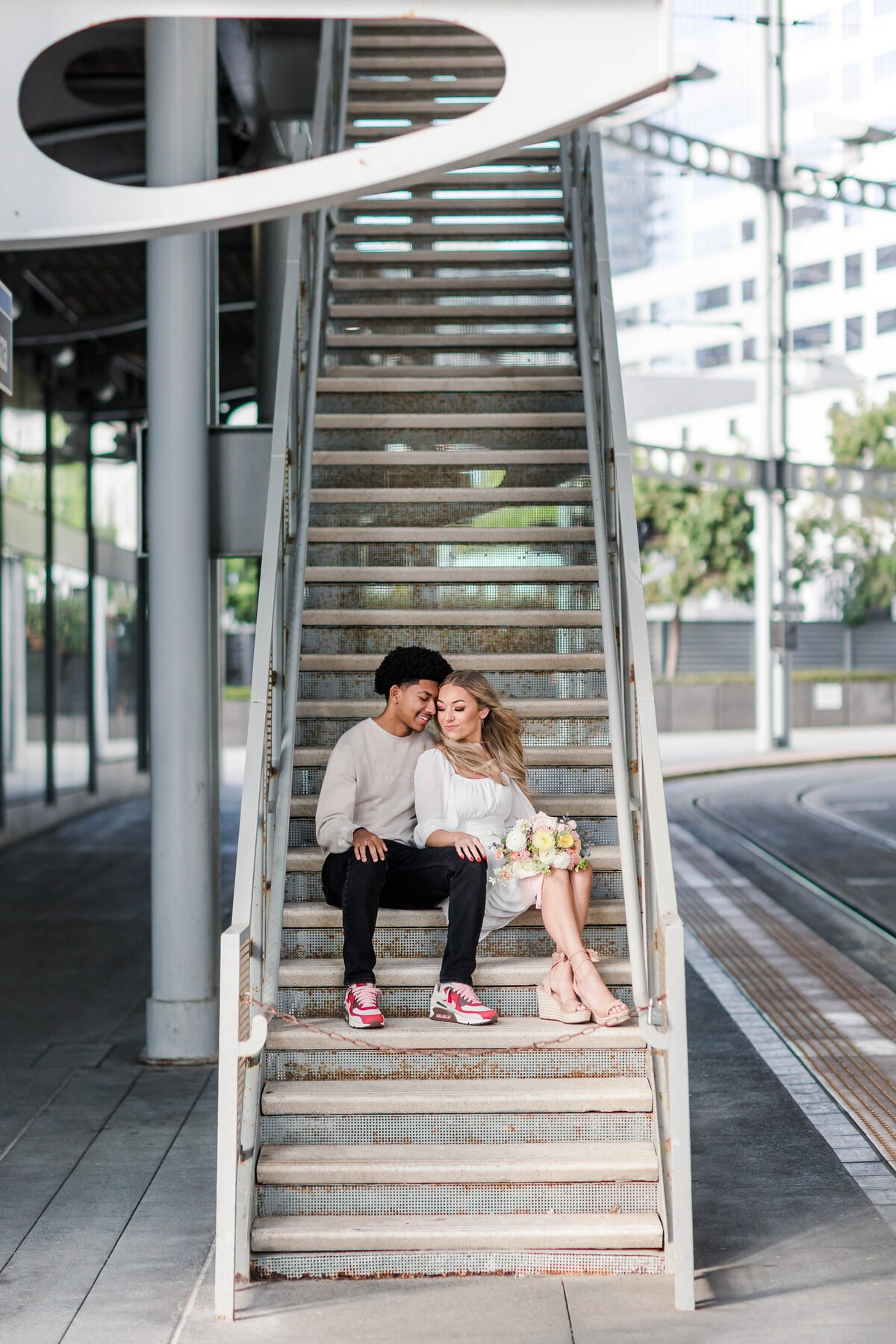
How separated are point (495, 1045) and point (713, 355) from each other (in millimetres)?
61815

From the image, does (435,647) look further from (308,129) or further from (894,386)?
(894,386)

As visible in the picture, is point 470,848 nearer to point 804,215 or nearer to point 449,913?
point 449,913

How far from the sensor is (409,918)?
5.38 meters

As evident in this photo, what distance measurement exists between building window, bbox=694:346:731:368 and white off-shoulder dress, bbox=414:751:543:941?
57.8m

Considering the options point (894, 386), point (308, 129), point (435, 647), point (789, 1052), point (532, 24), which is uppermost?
point (894, 386)

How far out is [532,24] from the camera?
128 inches

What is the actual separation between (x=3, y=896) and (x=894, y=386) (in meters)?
31.9

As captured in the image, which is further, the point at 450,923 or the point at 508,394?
the point at 508,394

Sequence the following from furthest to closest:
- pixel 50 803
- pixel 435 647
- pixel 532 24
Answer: pixel 50 803
pixel 435 647
pixel 532 24

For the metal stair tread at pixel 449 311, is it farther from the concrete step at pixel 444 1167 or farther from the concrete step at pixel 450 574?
the concrete step at pixel 444 1167

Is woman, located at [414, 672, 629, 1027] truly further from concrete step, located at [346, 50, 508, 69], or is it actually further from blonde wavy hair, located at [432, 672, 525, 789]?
concrete step, located at [346, 50, 508, 69]

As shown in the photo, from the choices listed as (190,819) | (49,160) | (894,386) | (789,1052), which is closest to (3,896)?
(190,819)

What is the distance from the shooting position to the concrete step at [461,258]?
8.77 meters

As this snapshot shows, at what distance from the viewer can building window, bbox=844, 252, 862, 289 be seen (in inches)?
2040
